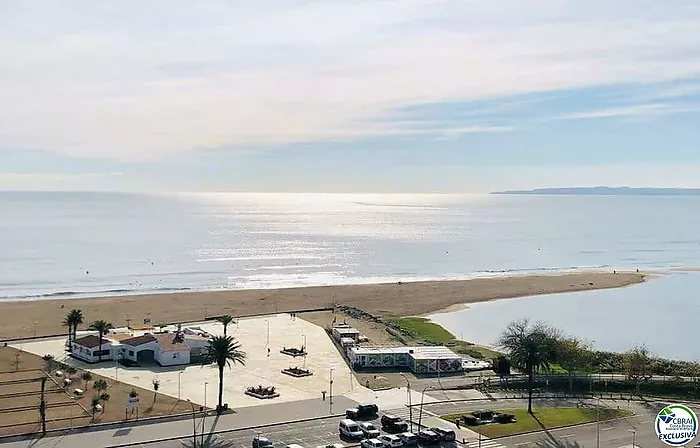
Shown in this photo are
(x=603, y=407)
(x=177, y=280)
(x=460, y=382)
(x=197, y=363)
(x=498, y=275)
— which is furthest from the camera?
(x=498, y=275)

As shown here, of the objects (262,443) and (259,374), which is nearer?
(262,443)

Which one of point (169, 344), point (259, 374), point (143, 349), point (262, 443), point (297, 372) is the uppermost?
point (169, 344)

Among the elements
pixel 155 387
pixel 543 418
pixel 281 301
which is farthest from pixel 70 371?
pixel 281 301

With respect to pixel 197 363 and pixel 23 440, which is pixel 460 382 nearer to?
pixel 197 363

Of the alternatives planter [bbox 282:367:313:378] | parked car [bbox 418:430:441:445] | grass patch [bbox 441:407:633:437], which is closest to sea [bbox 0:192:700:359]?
planter [bbox 282:367:313:378]

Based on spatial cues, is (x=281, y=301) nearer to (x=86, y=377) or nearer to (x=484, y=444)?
(x=86, y=377)

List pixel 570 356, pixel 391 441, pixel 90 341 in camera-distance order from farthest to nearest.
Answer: pixel 90 341 → pixel 570 356 → pixel 391 441

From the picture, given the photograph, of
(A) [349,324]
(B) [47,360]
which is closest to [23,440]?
(B) [47,360]
